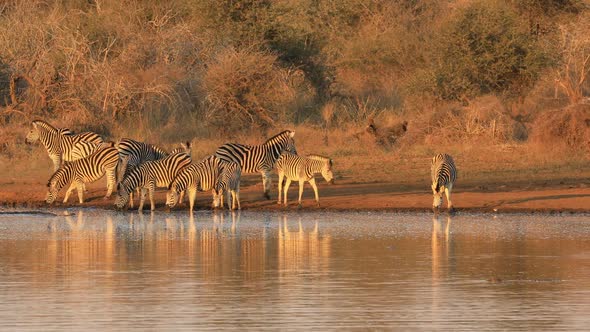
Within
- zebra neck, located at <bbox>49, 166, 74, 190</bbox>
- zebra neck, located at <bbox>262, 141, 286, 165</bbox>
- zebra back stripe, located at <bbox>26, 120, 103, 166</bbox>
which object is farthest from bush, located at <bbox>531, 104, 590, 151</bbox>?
zebra neck, located at <bbox>49, 166, 74, 190</bbox>

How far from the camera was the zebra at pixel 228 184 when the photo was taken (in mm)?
18438

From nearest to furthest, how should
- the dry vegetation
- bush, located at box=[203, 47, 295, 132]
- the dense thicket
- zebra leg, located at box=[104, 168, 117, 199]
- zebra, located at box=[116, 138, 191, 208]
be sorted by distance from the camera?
1. zebra leg, located at box=[104, 168, 117, 199]
2. zebra, located at box=[116, 138, 191, 208]
3. the dry vegetation
4. the dense thicket
5. bush, located at box=[203, 47, 295, 132]

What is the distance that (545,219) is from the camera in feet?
56.6

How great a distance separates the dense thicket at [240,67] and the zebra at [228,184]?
742cm

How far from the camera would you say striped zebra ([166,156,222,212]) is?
18438 mm

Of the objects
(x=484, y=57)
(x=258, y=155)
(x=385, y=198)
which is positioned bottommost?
(x=385, y=198)

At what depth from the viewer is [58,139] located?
21922 millimetres

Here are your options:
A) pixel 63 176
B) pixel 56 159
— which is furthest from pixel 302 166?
pixel 56 159

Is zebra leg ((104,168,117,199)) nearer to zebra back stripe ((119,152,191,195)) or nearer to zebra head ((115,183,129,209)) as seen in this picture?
zebra back stripe ((119,152,191,195))

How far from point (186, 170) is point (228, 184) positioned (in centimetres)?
71

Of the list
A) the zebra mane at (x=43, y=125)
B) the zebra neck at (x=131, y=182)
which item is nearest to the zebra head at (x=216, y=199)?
the zebra neck at (x=131, y=182)

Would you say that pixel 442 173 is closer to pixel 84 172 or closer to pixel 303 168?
pixel 303 168

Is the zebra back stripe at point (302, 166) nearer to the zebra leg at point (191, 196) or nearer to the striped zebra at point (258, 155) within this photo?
the striped zebra at point (258, 155)

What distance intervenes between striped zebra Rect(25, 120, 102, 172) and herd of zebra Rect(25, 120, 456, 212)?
121 millimetres
